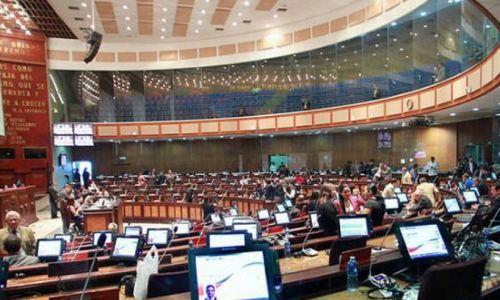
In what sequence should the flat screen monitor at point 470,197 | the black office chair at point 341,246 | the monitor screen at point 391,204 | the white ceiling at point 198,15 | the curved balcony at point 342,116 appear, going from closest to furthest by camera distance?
the black office chair at point 341,246, the flat screen monitor at point 470,197, the monitor screen at point 391,204, the curved balcony at point 342,116, the white ceiling at point 198,15

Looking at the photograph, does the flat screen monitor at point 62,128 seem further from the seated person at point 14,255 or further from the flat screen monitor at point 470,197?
the flat screen monitor at point 470,197

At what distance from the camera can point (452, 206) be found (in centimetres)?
701

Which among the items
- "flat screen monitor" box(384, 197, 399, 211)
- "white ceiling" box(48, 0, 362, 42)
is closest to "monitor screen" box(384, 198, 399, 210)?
"flat screen monitor" box(384, 197, 399, 211)

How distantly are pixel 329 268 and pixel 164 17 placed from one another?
16799mm

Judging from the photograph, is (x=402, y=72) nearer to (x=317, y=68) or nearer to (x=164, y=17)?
(x=317, y=68)

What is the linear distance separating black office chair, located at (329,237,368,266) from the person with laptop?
13.8 feet

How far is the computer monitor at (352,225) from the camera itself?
4.79 meters

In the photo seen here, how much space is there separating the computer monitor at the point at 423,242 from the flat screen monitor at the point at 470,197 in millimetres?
5457

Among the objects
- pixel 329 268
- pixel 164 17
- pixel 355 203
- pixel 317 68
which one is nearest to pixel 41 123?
pixel 164 17

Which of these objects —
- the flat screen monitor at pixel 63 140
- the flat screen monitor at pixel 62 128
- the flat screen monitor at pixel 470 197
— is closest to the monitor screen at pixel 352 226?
the flat screen monitor at pixel 470 197

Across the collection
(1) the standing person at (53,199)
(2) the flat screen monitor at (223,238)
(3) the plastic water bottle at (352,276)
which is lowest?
(1) the standing person at (53,199)

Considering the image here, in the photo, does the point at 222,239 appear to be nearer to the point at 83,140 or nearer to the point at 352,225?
the point at 352,225

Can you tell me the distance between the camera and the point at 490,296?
2.91 metres

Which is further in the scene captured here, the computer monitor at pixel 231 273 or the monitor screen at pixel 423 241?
the monitor screen at pixel 423 241
